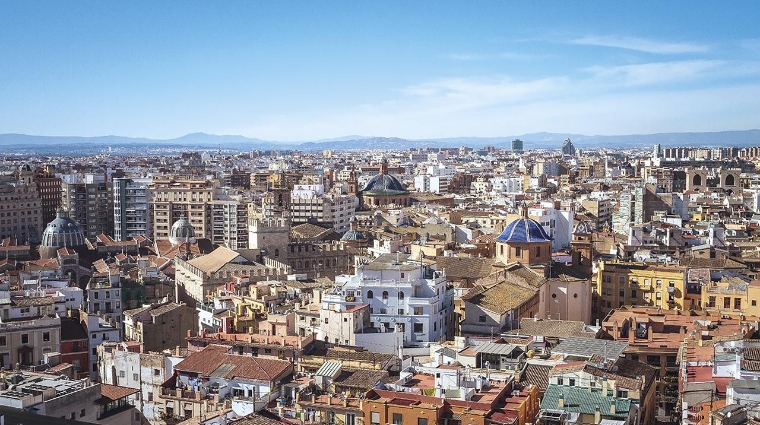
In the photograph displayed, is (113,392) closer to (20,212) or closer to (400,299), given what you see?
(400,299)

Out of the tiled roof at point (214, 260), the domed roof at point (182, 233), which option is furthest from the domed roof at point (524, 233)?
the domed roof at point (182, 233)

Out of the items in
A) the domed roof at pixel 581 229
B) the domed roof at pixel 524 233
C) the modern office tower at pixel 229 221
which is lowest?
the modern office tower at pixel 229 221

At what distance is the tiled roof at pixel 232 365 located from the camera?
103ft

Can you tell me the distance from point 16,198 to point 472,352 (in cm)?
7180

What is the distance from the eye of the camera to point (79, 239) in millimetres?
72250

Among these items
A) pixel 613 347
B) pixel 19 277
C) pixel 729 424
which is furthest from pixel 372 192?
pixel 729 424

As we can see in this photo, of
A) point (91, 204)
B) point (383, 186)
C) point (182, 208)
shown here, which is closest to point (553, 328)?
point (182, 208)

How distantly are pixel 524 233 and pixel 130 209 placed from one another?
187ft

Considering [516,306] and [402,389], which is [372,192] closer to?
[516,306]

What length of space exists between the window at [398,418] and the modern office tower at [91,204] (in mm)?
77550

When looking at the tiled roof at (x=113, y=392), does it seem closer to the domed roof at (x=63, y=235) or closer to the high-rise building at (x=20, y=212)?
the domed roof at (x=63, y=235)

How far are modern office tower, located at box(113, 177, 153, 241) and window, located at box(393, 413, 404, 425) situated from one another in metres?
73.1

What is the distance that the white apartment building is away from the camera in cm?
3925

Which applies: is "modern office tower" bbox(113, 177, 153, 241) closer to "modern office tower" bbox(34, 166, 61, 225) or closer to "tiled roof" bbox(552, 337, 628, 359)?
"modern office tower" bbox(34, 166, 61, 225)
